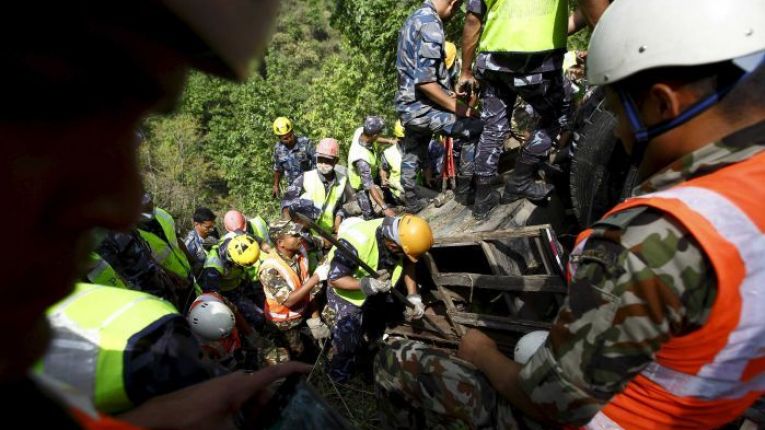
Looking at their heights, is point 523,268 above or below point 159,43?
below

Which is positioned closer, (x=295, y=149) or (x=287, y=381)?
(x=287, y=381)

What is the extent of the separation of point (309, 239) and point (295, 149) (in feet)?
10.9

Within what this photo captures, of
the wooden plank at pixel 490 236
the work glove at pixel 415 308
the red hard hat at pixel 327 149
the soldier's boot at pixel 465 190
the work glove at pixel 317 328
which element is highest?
the red hard hat at pixel 327 149

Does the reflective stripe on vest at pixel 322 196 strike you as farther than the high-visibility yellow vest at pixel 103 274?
Yes

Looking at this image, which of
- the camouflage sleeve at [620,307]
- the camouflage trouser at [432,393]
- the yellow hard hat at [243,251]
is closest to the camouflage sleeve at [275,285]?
the yellow hard hat at [243,251]

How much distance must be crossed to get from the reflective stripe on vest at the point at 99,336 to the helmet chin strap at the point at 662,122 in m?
1.51

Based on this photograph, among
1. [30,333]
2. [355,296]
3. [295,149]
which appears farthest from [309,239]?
[30,333]

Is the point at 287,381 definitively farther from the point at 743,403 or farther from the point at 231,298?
the point at 231,298

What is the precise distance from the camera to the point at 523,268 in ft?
12.0

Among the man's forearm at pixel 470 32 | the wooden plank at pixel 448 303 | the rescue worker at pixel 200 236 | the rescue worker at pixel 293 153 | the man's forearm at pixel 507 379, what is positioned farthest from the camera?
the rescue worker at pixel 293 153

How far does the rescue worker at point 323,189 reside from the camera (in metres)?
7.62

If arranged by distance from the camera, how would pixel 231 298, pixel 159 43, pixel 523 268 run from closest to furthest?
pixel 159 43 < pixel 523 268 < pixel 231 298

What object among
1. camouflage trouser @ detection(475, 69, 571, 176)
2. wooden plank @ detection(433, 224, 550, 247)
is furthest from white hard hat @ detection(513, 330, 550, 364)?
camouflage trouser @ detection(475, 69, 571, 176)

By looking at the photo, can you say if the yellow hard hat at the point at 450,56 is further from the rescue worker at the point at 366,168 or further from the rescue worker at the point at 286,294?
the rescue worker at the point at 366,168
